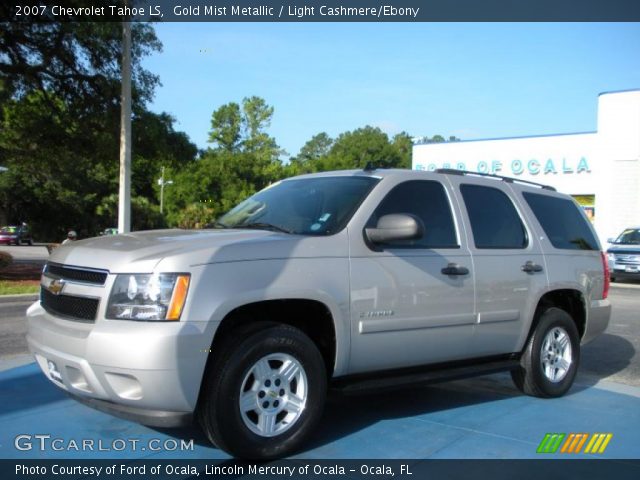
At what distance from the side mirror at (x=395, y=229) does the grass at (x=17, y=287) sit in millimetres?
10979

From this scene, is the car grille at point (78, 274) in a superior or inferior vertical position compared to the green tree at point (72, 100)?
inferior

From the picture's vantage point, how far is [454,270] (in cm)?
483

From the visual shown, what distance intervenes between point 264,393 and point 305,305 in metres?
0.62

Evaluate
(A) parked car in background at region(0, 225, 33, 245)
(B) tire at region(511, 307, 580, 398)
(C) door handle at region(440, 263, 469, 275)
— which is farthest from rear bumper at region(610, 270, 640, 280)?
(A) parked car in background at region(0, 225, 33, 245)

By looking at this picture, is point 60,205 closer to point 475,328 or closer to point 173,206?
point 173,206

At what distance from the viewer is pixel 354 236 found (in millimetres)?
4395

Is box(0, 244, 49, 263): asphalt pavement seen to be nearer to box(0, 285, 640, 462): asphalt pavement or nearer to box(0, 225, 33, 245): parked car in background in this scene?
box(0, 225, 33, 245): parked car in background

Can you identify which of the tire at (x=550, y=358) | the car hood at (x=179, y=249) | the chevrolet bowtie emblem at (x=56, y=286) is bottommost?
the tire at (x=550, y=358)

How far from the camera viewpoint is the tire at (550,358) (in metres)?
5.58

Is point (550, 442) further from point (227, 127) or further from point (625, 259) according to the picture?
point (227, 127)

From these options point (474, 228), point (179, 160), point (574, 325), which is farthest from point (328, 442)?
point (179, 160)

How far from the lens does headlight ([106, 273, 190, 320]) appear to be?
3.61 m

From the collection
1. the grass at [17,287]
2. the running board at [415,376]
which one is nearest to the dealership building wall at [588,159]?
the grass at [17,287]

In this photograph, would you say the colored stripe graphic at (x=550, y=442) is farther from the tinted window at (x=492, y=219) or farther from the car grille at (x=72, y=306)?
the car grille at (x=72, y=306)
